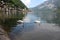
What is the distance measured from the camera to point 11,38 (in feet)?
86.9

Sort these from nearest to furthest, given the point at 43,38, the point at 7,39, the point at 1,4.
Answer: the point at 7,39
the point at 43,38
the point at 1,4

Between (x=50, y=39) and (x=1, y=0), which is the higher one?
(x=1, y=0)

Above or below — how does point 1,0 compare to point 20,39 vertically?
above

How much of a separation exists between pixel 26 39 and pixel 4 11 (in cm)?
5907

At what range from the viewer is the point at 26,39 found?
25938 mm

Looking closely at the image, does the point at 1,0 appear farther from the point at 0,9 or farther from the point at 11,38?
the point at 11,38

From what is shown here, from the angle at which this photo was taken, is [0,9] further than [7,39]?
Yes

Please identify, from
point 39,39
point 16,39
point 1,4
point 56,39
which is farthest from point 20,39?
point 1,4

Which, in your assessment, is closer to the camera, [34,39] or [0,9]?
[34,39]

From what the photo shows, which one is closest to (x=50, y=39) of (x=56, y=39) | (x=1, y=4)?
(x=56, y=39)

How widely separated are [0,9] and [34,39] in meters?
56.9

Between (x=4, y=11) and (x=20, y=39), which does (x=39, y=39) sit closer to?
(x=20, y=39)

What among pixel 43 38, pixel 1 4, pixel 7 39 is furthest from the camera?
pixel 1 4

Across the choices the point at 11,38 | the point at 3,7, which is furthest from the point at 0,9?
the point at 11,38
